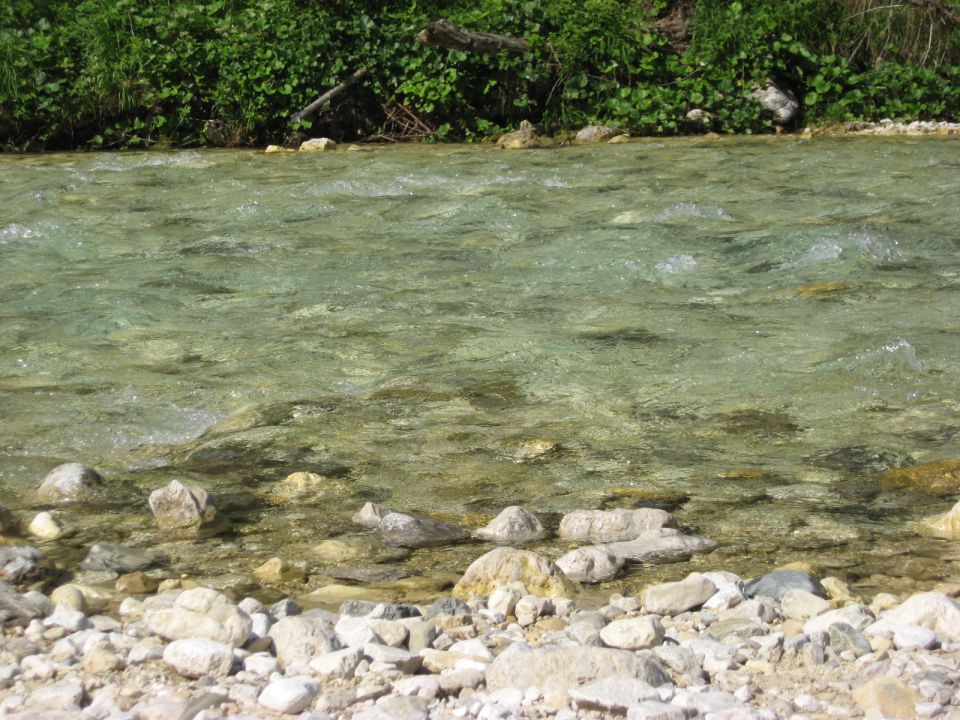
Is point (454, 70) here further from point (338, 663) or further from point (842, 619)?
point (338, 663)

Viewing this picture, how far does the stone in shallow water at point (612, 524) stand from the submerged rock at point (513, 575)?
298mm

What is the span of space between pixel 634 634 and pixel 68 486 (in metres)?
1.72

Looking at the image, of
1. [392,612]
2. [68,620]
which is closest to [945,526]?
[392,612]

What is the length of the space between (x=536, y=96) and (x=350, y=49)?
6.33 ft

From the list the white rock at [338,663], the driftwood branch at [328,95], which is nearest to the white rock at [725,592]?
the white rock at [338,663]

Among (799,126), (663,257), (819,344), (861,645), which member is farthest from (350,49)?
(861,645)

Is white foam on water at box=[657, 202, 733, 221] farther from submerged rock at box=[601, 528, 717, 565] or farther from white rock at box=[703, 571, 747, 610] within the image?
white rock at box=[703, 571, 747, 610]

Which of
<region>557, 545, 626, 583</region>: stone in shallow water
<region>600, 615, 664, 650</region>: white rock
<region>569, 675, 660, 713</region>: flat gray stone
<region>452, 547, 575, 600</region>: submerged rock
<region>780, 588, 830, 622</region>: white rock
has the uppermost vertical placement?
<region>569, 675, 660, 713</region>: flat gray stone

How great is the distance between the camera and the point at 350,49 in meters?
12.4

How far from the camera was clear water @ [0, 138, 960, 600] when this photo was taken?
10.9 feet

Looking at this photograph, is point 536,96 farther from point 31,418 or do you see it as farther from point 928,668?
point 928,668

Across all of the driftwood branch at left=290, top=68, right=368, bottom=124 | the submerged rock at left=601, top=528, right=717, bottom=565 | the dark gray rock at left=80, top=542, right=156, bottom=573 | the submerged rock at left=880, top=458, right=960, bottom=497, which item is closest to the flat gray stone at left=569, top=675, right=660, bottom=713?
the submerged rock at left=601, top=528, right=717, bottom=565

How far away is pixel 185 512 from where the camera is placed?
3168 millimetres

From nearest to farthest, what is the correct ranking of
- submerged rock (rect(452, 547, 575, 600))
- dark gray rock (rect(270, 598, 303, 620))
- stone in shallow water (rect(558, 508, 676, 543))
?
dark gray rock (rect(270, 598, 303, 620))
submerged rock (rect(452, 547, 575, 600))
stone in shallow water (rect(558, 508, 676, 543))
